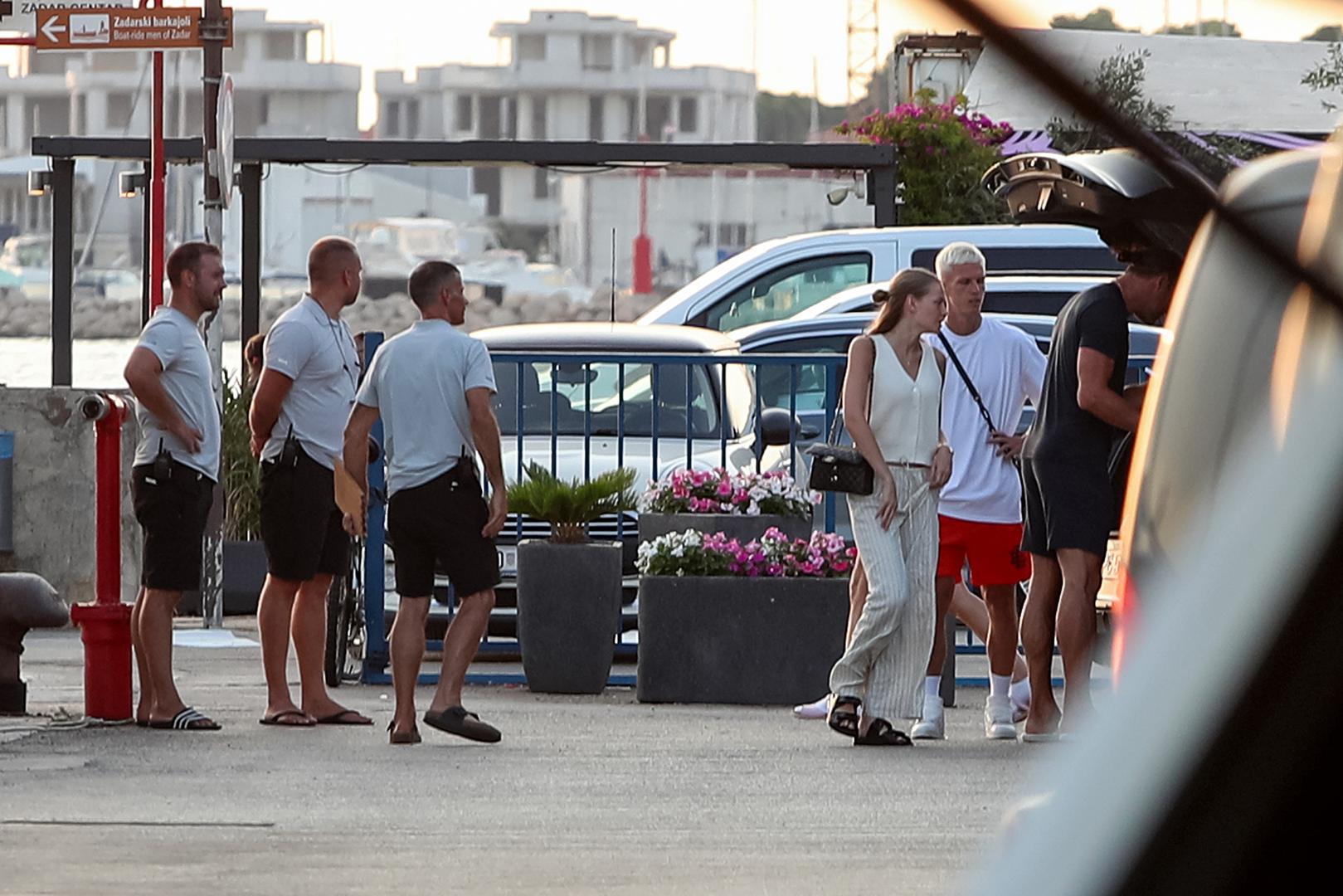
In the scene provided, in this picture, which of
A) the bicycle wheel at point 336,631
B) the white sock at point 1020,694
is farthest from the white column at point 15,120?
the white sock at point 1020,694

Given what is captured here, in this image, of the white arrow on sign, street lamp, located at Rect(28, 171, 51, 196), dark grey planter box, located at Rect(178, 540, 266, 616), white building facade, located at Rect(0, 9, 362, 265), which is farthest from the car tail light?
white building facade, located at Rect(0, 9, 362, 265)

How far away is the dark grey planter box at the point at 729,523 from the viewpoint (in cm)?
1076

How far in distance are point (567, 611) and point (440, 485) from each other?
2.10 metres

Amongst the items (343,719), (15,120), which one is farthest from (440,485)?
(15,120)

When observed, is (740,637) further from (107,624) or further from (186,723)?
(107,624)

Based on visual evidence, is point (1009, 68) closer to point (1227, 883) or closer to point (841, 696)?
point (1227, 883)

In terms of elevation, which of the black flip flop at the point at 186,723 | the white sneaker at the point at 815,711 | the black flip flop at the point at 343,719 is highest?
the black flip flop at the point at 186,723

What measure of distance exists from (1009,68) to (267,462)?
26.0ft

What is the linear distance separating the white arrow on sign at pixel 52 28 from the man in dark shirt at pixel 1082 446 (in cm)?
615

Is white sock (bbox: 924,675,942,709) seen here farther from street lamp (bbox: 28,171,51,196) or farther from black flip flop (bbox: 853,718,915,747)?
street lamp (bbox: 28,171,51,196)

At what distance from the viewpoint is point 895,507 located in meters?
8.70

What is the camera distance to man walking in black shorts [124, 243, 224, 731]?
8.88 m

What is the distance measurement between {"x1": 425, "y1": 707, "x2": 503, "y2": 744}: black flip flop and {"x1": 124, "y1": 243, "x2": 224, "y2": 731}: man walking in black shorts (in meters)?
0.98

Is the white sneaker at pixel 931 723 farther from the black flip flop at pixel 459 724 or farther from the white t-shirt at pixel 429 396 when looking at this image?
the white t-shirt at pixel 429 396
